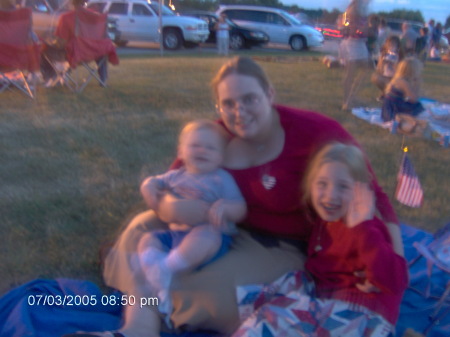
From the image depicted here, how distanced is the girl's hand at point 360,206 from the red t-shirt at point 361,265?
2cm

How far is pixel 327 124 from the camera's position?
2.27 m

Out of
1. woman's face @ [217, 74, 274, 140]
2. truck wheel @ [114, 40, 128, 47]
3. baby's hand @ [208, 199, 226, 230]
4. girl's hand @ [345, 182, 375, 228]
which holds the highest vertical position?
truck wheel @ [114, 40, 128, 47]

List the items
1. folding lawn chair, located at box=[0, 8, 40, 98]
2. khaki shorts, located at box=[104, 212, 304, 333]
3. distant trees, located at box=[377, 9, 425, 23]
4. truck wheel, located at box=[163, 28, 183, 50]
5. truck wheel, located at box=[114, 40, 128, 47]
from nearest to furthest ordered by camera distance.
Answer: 1. khaki shorts, located at box=[104, 212, 304, 333]
2. folding lawn chair, located at box=[0, 8, 40, 98]
3. truck wheel, located at box=[163, 28, 183, 50]
4. truck wheel, located at box=[114, 40, 128, 47]
5. distant trees, located at box=[377, 9, 425, 23]

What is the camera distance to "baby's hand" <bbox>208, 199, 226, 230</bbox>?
2.18 m

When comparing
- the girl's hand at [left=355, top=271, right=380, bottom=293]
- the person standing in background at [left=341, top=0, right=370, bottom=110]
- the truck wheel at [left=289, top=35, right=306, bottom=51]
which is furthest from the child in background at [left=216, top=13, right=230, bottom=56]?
the girl's hand at [left=355, top=271, right=380, bottom=293]

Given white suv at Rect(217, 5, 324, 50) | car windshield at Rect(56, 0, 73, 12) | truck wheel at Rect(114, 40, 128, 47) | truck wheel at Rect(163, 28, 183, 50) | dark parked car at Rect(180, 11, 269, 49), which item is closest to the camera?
car windshield at Rect(56, 0, 73, 12)

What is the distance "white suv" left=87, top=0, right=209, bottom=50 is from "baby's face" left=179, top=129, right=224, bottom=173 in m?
15.0

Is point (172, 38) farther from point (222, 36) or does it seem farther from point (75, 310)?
point (75, 310)

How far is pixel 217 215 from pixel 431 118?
5.42 meters

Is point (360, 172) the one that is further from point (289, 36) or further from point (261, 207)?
point (289, 36)

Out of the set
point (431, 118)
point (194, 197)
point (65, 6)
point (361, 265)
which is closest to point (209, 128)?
point (194, 197)

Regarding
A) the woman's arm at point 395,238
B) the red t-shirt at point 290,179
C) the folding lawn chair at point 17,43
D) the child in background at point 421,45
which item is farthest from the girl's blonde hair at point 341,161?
the child in background at point 421,45

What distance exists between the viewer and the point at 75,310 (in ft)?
7.80

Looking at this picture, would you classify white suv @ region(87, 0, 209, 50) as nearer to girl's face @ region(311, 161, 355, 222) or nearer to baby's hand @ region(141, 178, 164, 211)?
baby's hand @ region(141, 178, 164, 211)
